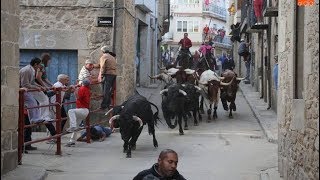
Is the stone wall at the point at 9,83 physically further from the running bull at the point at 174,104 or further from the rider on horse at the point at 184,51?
the rider on horse at the point at 184,51

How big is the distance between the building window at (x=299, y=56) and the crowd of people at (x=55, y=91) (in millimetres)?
4342

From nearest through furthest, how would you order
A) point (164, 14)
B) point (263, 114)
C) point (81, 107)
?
point (81, 107) < point (263, 114) < point (164, 14)

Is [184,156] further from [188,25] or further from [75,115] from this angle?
[188,25]

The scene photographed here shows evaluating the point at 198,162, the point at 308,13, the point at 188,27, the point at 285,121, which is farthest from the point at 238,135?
the point at 188,27

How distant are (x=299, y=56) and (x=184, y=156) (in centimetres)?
429

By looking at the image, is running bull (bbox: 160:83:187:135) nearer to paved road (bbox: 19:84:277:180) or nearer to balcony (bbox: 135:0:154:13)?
paved road (bbox: 19:84:277:180)

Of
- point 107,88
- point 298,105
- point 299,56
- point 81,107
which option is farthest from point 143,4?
point 298,105

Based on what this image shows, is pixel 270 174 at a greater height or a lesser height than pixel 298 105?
lesser

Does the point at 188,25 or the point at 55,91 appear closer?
the point at 55,91

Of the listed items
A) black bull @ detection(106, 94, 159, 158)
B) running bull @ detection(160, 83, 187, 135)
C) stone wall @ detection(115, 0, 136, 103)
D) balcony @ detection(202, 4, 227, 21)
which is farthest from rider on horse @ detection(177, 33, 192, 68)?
balcony @ detection(202, 4, 227, 21)

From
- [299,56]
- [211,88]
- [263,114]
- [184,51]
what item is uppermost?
[184,51]

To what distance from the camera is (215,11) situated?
236 ft

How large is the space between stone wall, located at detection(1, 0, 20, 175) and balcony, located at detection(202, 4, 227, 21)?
60204 mm

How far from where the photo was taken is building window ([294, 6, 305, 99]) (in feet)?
24.0
